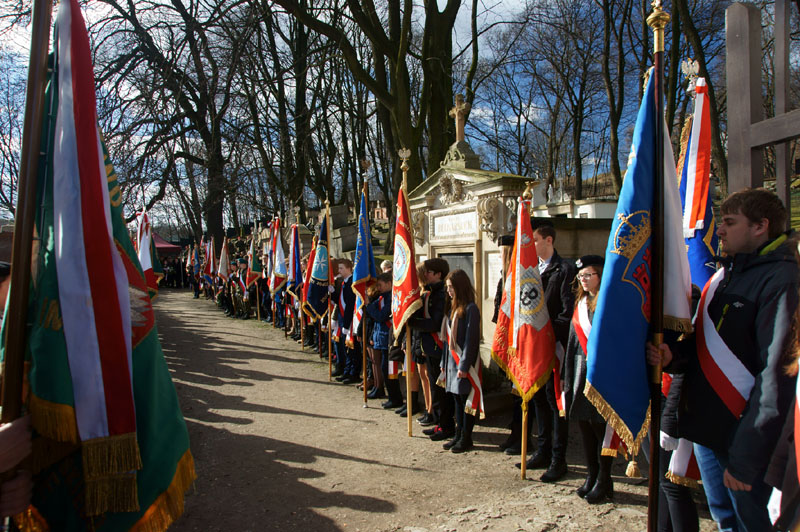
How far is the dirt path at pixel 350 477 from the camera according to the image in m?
3.66

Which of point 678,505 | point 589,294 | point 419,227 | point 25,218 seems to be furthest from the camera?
point 419,227

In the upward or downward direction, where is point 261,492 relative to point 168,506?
downward

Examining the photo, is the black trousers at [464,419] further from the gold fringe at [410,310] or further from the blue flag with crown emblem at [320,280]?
the blue flag with crown emblem at [320,280]

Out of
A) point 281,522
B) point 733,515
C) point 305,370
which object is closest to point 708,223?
point 733,515

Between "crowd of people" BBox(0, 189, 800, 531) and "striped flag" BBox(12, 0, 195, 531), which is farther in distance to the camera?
"crowd of people" BBox(0, 189, 800, 531)

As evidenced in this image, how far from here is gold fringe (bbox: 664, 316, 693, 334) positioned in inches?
101

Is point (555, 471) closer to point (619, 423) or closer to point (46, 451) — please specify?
point (619, 423)

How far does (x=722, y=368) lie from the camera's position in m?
2.32

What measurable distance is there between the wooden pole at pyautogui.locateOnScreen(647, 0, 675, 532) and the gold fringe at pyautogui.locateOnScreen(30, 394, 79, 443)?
2.42 meters

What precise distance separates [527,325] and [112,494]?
10.6ft

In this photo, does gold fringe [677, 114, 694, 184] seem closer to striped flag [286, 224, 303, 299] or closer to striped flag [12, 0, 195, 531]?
striped flag [12, 0, 195, 531]

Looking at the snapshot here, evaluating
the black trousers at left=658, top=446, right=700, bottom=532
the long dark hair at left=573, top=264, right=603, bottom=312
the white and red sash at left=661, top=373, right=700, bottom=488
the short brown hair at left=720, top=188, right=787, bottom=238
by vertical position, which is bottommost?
the black trousers at left=658, top=446, right=700, bottom=532

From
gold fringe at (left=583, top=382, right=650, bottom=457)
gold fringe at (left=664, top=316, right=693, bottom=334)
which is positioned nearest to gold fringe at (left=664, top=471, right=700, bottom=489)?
gold fringe at (left=583, top=382, right=650, bottom=457)

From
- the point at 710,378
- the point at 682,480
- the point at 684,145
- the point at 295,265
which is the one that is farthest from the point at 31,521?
the point at 295,265
